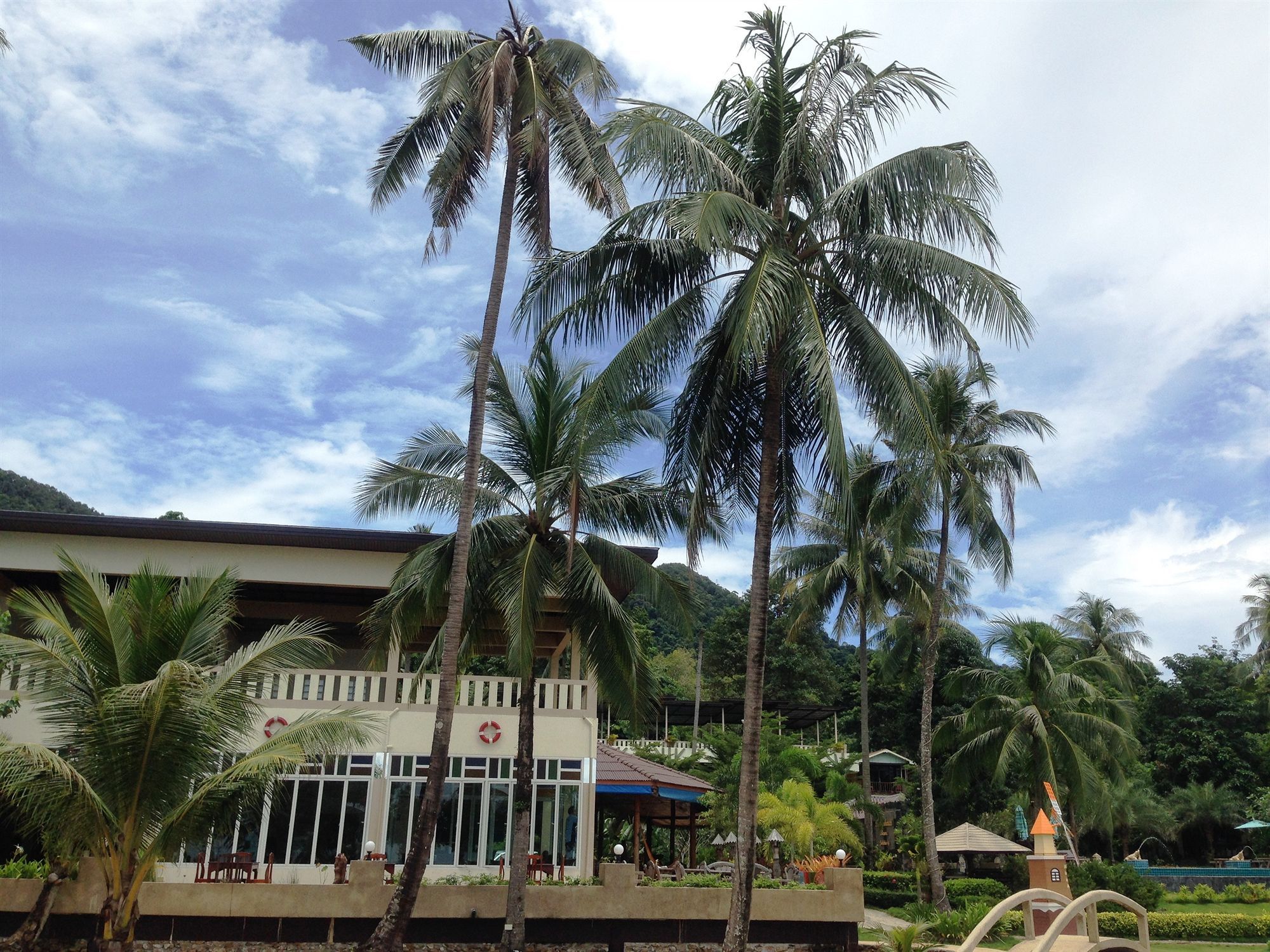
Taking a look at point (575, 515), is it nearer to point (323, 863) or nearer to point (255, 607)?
point (323, 863)

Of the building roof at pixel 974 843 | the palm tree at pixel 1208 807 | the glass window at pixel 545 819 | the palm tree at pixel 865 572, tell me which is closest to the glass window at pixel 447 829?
the glass window at pixel 545 819

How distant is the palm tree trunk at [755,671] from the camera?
12.4 metres

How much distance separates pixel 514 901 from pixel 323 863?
193 inches

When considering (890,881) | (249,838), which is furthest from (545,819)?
(890,881)

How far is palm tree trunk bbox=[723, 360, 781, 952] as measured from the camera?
12.4m

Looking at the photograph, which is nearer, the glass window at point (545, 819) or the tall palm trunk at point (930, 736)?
the glass window at point (545, 819)

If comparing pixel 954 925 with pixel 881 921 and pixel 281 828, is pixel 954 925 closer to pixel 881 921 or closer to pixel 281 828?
pixel 881 921

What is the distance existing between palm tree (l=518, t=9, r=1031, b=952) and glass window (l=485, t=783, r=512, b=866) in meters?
7.40

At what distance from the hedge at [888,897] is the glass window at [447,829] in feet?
49.5

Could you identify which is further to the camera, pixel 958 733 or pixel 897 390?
pixel 958 733

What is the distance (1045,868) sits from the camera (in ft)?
47.3

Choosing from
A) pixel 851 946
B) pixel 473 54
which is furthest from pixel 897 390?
pixel 851 946

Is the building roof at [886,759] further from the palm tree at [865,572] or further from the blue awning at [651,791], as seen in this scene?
the blue awning at [651,791]

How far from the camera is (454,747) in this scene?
62.2 ft
